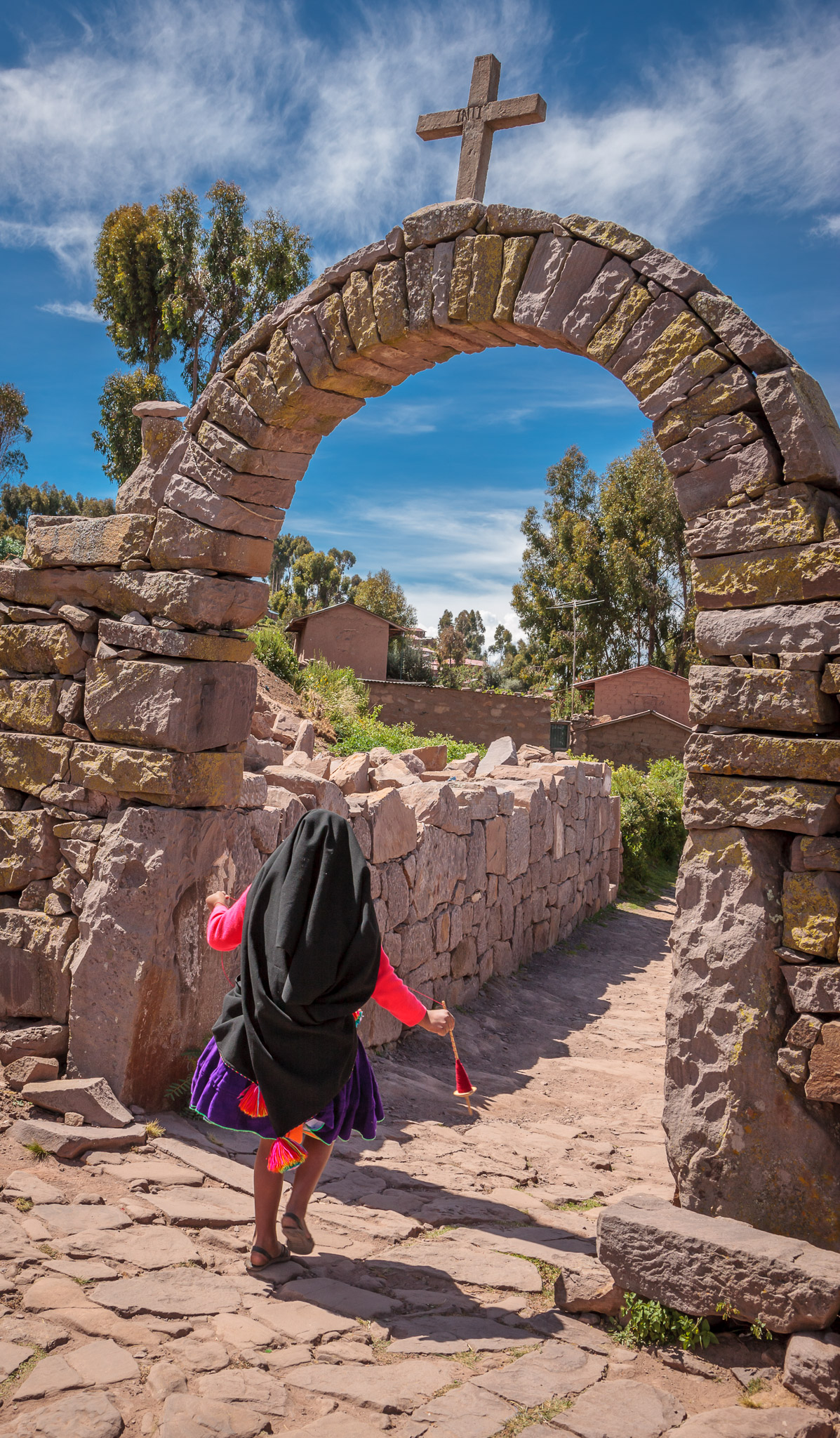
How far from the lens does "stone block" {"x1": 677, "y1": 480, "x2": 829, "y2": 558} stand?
338 centimetres

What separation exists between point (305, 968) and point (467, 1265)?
1.39 meters

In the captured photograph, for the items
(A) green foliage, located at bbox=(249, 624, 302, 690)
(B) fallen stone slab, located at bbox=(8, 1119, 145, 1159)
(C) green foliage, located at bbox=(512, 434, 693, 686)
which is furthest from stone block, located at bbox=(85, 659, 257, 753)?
(C) green foliage, located at bbox=(512, 434, 693, 686)

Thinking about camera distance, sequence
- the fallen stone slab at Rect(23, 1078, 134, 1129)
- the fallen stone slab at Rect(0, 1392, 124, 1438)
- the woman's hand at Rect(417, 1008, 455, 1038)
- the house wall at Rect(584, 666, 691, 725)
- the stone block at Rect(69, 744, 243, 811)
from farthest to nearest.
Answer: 1. the house wall at Rect(584, 666, 691, 725)
2. the stone block at Rect(69, 744, 243, 811)
3. the fallen stone slab at Rect(23, 1078, 134, 1129)
4. the woman's hand at Rect(417, 1008, 455, 1038)
5. the fallen stone slab at Rect(0, 1392, 124, 1438)

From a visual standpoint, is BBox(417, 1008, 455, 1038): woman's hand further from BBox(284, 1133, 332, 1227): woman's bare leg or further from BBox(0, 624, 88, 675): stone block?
BBox(0, 624, 88, 675): stone block

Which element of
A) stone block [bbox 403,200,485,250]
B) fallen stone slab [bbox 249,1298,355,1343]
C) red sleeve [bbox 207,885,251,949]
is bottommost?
fallen stone slab [bbox 249,1298,355,1343]

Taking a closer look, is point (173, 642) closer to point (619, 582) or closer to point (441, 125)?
point (441, 125)

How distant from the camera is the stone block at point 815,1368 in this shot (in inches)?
107

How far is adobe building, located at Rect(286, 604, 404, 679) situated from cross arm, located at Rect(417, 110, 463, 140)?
60.9ft

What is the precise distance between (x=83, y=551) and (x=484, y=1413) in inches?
162

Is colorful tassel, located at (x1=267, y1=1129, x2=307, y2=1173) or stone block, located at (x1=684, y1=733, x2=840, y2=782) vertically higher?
stone block, located at (x1=684, y1=733, x2=840, y2=782)

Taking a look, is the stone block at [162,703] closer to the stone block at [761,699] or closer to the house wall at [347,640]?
the stone block at [761,699]

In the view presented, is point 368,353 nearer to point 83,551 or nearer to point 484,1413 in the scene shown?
point 83,551

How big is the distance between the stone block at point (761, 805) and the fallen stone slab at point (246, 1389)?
6.93 ft

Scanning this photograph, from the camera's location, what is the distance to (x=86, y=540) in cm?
510
